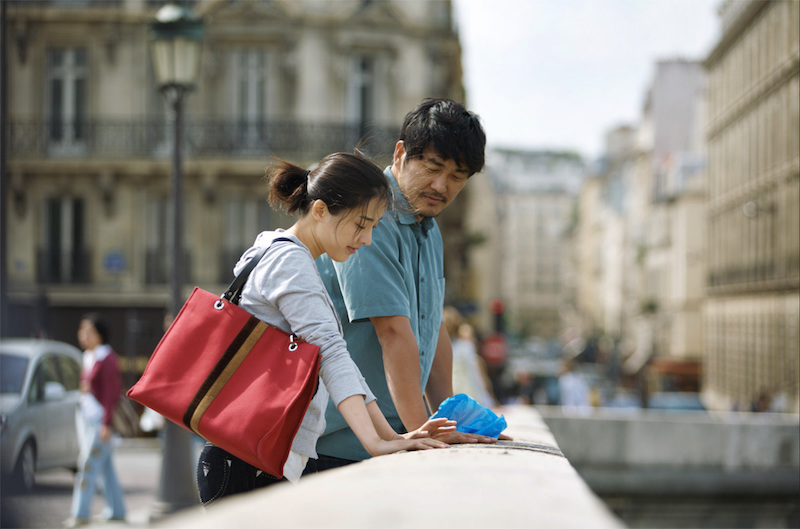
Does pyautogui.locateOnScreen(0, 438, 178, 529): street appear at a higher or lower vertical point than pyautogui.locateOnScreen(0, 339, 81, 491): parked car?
lower

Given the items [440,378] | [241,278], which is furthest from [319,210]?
[440,378]

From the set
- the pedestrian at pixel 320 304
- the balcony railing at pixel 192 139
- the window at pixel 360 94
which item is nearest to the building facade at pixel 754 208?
the window at pixel 360 94

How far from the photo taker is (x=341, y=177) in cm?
311

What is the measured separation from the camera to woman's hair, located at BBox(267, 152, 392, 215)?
10.2 ft

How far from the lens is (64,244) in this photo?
27500mm

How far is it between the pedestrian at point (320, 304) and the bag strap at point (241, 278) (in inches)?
0.5

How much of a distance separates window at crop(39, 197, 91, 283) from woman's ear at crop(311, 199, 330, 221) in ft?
83.2

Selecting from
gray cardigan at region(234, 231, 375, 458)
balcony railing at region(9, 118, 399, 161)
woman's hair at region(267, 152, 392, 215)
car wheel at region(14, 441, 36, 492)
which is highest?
balcony railing at region(9, 118, 399, 161)

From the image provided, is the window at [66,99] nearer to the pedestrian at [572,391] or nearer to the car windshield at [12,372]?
the pedestrian at [572,391]

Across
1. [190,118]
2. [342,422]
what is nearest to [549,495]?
[342,422]

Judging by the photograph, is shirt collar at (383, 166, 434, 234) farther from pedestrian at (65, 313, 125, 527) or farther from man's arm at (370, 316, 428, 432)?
pedestrian at (65, 313, 125, 527)

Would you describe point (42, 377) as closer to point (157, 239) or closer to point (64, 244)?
point (157, 239)

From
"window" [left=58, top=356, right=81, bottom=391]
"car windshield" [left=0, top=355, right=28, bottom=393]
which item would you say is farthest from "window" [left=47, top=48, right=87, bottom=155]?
"car windshield" [left=0, top=355, right=28, bottom=393]

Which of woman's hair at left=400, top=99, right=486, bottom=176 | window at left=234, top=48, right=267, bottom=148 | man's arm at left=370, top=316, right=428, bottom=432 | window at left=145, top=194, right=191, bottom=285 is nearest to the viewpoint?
man's arm at left=370, top=316, right=428, bottom=432
